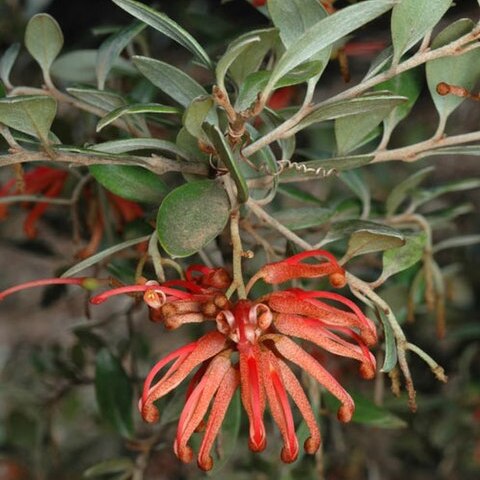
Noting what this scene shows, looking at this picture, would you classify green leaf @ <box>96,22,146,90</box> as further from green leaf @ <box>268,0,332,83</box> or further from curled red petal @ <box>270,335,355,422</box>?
curled red petal @ <box>270,335,355,422</box>

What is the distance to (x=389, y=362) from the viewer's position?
609 mm

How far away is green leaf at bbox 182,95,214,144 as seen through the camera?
0.54 metres

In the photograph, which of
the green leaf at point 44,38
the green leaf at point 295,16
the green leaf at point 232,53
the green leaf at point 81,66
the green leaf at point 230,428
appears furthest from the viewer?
Result: the green leaf at point 81,66

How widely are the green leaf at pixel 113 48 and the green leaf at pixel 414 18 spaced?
0.80ft

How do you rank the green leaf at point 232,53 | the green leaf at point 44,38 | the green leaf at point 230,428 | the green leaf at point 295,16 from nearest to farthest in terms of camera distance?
the green leaf at point 232,53, the green leaf at point 295,16, the green leaf at point 44,38, the green leaf at point 230,428

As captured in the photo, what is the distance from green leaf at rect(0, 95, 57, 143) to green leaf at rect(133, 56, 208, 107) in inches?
2.8

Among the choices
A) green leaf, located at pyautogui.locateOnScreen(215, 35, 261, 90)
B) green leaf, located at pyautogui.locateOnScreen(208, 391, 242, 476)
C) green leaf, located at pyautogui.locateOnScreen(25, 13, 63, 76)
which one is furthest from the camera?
green leaf, located at pyautogui.locateOnScreen(208, 391, 242, 476)

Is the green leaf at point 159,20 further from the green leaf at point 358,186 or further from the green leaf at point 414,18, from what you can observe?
the green leaf at point 358,186

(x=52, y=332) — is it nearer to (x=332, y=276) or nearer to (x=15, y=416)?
(x=15, y=416)

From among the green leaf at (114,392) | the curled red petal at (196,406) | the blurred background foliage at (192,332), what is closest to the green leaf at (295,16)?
the curled red petal at (196,406)

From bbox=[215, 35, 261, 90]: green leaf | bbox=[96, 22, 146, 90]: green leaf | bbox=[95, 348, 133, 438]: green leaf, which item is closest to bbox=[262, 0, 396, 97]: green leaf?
bbox=[215, 35, 261, 90]: green leaf

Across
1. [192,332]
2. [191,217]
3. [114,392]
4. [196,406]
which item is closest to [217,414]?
[196,406]

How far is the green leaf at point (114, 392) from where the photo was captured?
0.99 meters

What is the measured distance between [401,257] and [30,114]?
0.32m
